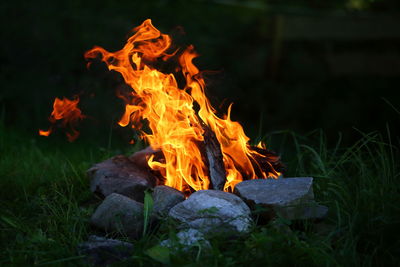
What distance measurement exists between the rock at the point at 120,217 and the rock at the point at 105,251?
224mm

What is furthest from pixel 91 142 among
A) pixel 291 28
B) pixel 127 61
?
pixel 291 28

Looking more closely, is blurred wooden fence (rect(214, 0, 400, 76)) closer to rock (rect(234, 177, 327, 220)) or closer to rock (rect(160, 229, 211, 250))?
rock (rect(234, 177, 327, 220))

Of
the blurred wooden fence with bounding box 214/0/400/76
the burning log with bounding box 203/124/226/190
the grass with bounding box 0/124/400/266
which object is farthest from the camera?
the blurred wooden fence with bounding box 214/0/400/76

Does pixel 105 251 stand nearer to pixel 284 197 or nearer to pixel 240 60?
pixel 284 197

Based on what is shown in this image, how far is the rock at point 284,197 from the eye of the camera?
344 centimetres

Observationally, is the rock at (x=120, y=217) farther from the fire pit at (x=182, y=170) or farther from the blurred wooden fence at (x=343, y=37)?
the blurred wooden fence at (x=343, y=37)

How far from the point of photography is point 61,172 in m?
4.57

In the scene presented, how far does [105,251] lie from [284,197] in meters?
1.11

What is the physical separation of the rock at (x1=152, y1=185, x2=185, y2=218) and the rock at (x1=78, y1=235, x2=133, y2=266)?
39 centimetres

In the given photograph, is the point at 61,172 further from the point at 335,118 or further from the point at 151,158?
the point at 335,118

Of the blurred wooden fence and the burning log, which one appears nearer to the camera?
the burning log

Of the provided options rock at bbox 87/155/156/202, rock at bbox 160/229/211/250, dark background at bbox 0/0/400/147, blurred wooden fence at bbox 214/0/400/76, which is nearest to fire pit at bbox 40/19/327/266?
rock at bbox 87/155/156/202

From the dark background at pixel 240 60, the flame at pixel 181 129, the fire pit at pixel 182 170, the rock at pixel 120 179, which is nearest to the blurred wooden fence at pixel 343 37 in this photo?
the dark background at pixel 240 60

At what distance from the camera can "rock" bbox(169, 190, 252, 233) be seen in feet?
11.0
